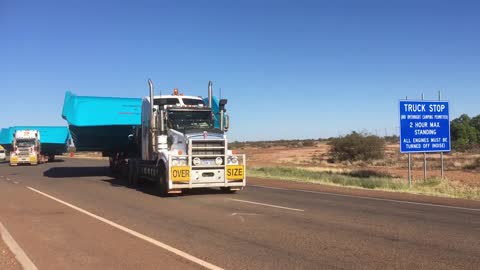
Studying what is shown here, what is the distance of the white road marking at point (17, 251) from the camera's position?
7.52m

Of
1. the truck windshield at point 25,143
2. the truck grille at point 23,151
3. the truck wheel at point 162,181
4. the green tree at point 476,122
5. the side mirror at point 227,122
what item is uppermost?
the green tree at point 476,122

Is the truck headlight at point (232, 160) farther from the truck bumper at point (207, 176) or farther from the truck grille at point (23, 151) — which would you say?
the truck grille at point (23, 151)

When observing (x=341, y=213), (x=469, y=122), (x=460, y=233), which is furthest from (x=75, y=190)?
(x=469, y=122)

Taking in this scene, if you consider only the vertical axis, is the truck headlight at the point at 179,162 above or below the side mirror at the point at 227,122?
below

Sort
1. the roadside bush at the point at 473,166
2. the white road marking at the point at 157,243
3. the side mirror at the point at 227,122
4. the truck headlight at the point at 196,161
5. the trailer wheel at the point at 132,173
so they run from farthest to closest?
the roadside bush at the point at 473,166 < the trailer wheel at the point at 132,173 < the side mirror at the point at 227,122 < the truck headlight at the point at 196,161 < the white road marking at the point at 157,243

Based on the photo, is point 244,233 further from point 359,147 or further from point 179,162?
point 359,147

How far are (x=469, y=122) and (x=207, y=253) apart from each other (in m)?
101

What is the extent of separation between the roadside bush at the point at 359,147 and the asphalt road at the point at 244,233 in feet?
123

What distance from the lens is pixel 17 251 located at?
28.0 feet

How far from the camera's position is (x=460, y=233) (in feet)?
32.4

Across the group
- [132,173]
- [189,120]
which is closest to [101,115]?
[132,173]

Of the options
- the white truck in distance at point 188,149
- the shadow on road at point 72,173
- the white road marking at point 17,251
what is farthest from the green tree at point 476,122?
the white road marking at point 17,251

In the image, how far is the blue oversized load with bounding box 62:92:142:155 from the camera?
74.2ft

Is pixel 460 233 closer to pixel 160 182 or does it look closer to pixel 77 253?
pixel 77 253
